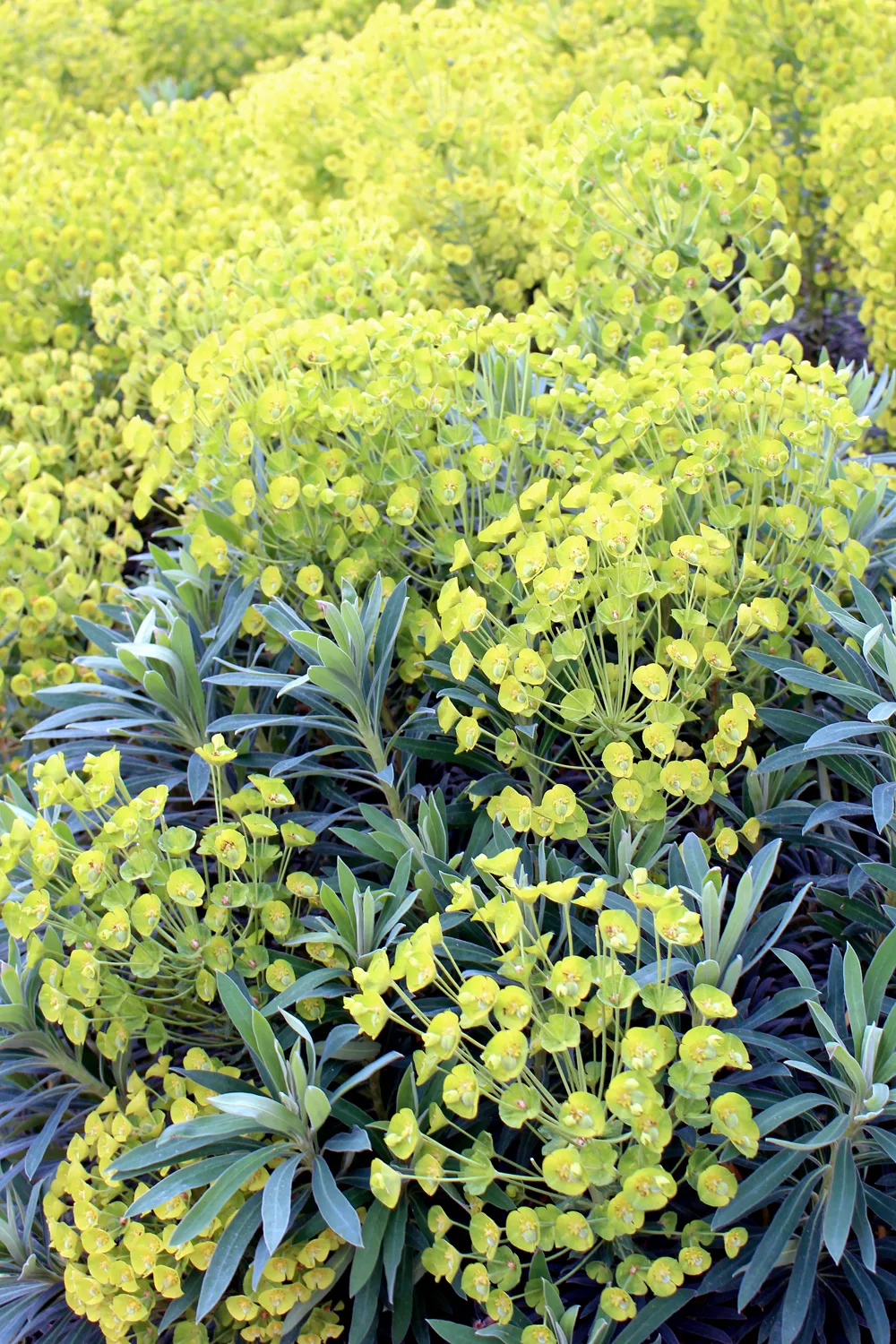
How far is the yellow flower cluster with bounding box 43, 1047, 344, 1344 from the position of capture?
5.19ft

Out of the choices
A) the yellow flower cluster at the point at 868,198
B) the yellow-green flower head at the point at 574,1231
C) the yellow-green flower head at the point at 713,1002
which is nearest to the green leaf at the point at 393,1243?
the yellow-green flower head at the point at 574,1231

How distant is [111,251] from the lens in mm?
4035

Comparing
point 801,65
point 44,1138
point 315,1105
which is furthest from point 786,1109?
point 801,65

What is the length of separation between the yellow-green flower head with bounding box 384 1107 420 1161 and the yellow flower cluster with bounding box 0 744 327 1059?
409 millimetres

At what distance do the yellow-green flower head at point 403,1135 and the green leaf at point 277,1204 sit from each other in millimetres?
184

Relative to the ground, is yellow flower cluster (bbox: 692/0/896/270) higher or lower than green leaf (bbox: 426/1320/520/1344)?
higher

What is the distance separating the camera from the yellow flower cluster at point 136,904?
1.65m

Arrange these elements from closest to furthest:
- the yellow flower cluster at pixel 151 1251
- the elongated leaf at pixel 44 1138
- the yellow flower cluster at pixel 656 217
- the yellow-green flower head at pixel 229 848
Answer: the yellow flower cluster at pixel 151 1251 < the yellow-green flower head at pixel 229 848 < the elongated leaf at pixel 44 1138 < the yellow flower cluster at pixel 656 217

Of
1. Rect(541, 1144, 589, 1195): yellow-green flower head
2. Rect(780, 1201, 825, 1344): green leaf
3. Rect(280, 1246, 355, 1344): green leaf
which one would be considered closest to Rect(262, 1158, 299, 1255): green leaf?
Rect(280, 1246, 355, 1344): green leaf

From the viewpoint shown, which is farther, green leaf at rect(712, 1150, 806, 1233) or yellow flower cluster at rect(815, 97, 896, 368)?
yellow flower cluster at rect(815, 97, 896, 368)

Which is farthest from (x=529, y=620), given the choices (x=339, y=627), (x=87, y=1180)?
(x=87, y=1180)

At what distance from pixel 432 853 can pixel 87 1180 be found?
794 millimetres

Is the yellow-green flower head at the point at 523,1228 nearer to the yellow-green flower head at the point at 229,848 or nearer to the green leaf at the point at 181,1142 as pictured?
the green leaf at the point at 181,1142

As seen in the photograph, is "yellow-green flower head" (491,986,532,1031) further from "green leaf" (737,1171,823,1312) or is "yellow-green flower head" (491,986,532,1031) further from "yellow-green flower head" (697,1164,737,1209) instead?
"green leaf" (737,1171,823,1312)
